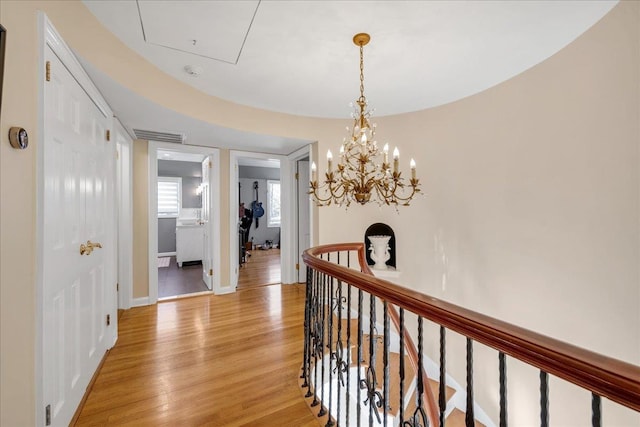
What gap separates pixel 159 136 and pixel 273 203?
558 centimetres

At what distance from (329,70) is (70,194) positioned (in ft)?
6.78

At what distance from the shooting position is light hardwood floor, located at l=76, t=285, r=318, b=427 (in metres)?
1.68

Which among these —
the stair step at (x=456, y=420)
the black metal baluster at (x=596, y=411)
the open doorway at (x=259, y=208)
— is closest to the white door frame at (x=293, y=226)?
the open doorway at (x=259, y=208)

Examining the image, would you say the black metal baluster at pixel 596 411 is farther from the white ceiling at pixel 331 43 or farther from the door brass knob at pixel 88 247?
the door brass knob at pixel 88 247

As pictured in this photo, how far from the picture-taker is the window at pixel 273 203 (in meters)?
8.63

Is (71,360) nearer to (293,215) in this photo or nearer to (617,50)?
(293,215)

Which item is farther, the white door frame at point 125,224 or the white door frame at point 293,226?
the white door frame at point 293,226

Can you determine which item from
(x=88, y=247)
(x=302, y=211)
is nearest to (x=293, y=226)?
(x=302, y=211)

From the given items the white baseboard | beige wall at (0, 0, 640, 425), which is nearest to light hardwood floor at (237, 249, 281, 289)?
the white baseboard

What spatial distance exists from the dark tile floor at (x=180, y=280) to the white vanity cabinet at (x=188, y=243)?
19 cm

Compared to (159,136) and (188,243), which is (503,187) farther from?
(188,243)

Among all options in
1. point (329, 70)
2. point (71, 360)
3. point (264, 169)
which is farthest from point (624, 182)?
point (264, 169)

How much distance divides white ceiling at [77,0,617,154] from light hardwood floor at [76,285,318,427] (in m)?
2.20

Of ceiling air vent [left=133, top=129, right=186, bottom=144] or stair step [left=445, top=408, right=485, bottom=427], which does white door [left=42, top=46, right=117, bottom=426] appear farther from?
stair step [left=445, top=408, right=485, bottom=427]
